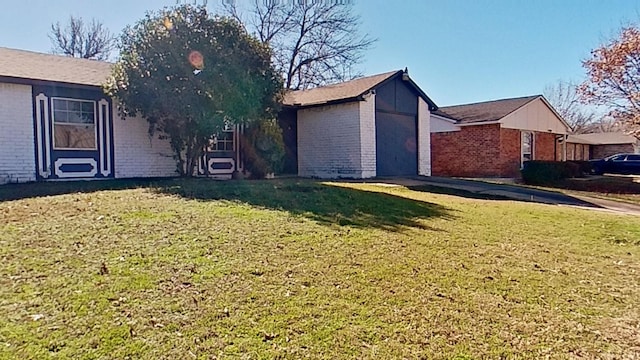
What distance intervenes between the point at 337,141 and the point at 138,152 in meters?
7.04

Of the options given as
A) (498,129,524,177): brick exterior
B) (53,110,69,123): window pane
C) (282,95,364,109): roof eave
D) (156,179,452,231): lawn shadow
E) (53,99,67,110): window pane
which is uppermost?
(282,95,364,109): roof eave

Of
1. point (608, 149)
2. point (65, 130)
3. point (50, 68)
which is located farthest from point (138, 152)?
point (608, 149)

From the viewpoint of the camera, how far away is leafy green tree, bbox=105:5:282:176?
39.5 ft

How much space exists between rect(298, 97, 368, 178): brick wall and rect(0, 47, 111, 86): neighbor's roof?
293 inches

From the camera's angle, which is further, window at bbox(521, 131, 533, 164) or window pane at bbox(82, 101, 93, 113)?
window at bbox(521, 131, 533, 164)

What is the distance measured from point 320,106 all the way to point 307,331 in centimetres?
1476

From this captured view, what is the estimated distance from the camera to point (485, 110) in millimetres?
24828

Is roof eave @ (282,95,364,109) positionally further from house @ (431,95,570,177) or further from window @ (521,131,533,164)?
window @ (521,131,533,164)

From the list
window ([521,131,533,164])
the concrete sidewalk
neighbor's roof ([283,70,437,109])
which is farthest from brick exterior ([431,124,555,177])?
the concrete sidewalk

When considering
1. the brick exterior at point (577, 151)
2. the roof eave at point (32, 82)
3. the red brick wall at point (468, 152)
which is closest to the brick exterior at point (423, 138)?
the red brick wall at point (468, 152)

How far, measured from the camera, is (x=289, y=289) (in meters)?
4.12

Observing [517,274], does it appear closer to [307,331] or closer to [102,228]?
[307,331]

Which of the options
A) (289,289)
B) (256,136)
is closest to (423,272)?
(289,289)

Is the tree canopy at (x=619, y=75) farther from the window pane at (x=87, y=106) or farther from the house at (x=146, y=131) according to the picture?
the window pane at (x=87, y=106)
